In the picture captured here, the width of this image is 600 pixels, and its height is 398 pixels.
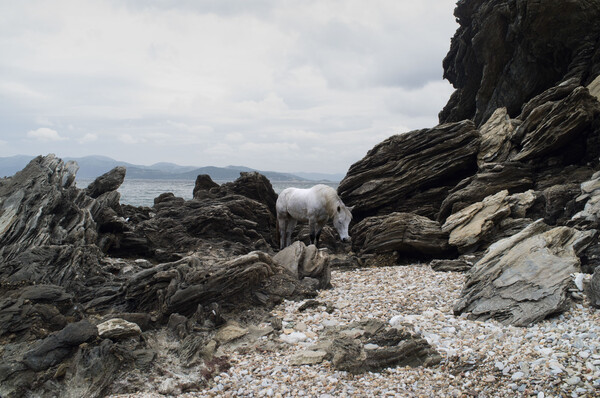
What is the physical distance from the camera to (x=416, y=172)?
60.7 ft

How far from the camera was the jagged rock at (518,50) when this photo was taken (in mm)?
20625

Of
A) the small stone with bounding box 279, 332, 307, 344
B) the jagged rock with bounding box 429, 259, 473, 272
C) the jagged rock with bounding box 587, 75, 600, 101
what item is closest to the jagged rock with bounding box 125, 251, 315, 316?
the small stone with bounding box 279, 332, 307, 344

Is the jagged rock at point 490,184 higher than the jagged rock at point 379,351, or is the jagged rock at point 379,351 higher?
the jagged rock at point 490,184

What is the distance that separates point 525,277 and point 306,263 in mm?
5904

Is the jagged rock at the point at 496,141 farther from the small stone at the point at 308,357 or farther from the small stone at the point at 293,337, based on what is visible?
the small stone at the point at 308,357

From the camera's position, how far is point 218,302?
9695mm

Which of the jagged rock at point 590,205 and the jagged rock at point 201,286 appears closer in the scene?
the jagged rock at point 201,286

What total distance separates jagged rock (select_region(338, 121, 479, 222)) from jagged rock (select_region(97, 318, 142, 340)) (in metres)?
12.7

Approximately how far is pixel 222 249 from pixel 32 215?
20.0 feet

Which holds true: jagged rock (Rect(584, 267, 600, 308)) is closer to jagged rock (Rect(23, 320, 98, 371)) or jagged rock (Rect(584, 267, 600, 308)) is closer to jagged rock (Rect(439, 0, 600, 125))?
jagged rock (Rect(23, 320, 98, 371))

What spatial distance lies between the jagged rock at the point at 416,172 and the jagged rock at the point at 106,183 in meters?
10.8

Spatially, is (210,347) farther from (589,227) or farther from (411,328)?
(589,227)

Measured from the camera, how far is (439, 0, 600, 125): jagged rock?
812 inches

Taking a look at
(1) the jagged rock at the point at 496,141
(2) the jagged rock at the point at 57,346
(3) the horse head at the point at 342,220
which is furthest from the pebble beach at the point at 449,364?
(1) the jagged rock at the point at 496,141
